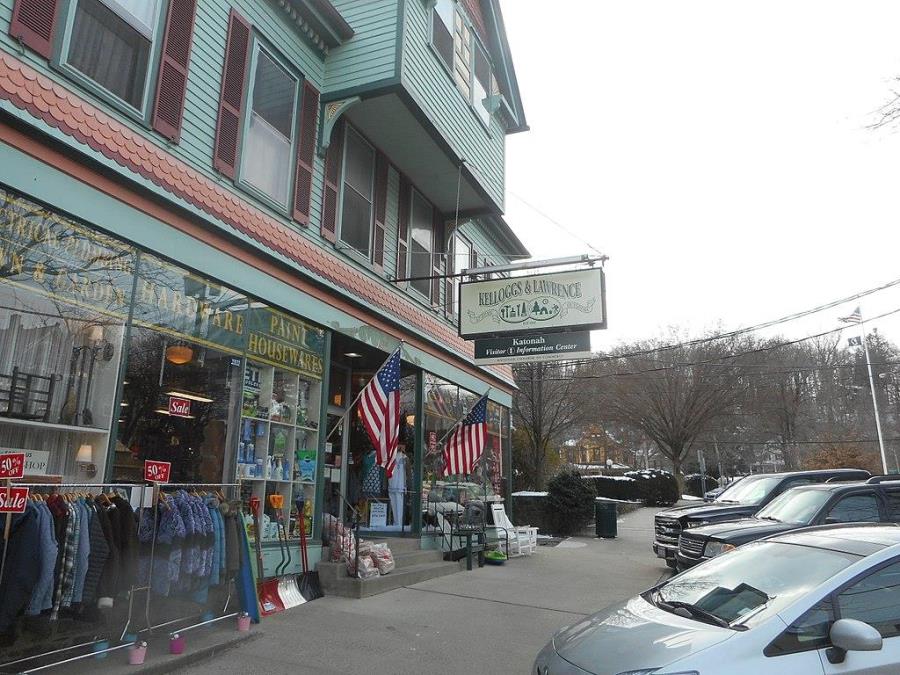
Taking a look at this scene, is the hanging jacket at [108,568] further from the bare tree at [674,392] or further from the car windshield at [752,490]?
the bare tree at [674,392]

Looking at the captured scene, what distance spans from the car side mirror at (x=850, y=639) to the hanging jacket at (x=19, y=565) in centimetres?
522

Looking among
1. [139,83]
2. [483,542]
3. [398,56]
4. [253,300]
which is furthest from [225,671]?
[398,56]

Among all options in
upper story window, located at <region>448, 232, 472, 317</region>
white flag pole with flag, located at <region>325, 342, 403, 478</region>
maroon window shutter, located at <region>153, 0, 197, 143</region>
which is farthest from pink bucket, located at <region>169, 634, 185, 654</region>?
upper story window, located at <region>448, 232, 472, 317</region>

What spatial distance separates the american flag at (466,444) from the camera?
1261 cm

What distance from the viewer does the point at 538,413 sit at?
2706cm

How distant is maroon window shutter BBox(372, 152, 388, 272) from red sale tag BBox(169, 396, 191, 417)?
4.75 metres

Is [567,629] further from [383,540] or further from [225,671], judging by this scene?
[383,540]

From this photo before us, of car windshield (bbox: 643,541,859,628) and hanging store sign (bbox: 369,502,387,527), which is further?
hanging store sign (bbox: 369,502,387,527)

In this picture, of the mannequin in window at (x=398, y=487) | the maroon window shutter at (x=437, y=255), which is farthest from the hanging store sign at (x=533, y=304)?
the mannequin in window at (x=398, y=487)

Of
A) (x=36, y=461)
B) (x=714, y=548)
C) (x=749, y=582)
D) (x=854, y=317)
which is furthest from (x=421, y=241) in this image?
(x=854, y=317)

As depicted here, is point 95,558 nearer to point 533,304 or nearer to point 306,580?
point 306,580

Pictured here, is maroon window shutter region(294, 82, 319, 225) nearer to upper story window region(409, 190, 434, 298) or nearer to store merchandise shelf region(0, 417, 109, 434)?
upper story window region(409, 190, 434, 298)

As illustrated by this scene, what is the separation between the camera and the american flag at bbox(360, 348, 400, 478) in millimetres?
9102

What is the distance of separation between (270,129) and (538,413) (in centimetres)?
2024
